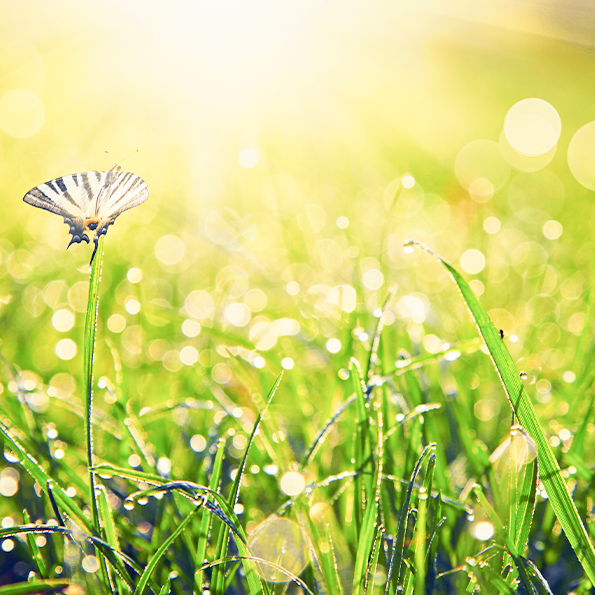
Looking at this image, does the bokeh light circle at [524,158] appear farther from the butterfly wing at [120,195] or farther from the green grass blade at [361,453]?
the butterfly wing at [120,195]

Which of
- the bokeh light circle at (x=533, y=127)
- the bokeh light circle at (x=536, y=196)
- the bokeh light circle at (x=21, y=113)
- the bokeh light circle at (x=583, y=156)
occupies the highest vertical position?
the bokeh light circle at (x=21, y=113)

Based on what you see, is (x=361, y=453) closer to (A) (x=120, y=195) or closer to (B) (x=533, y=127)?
(A) (x=120, y=195)

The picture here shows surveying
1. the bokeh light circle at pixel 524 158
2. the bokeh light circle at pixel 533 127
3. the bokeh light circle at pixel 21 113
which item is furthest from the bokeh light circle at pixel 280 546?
the bokeh light circle at pixel 21 113

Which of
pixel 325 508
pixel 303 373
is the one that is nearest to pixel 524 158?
pixel 303 373

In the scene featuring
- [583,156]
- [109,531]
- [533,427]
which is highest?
[583,156]

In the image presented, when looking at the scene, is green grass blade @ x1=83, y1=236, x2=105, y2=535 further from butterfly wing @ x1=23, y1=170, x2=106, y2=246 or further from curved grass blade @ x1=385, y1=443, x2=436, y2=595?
curved grass blade @ x1=385, y1=443, x2=436, y2=595

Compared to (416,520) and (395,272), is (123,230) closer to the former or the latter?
(395,272)
